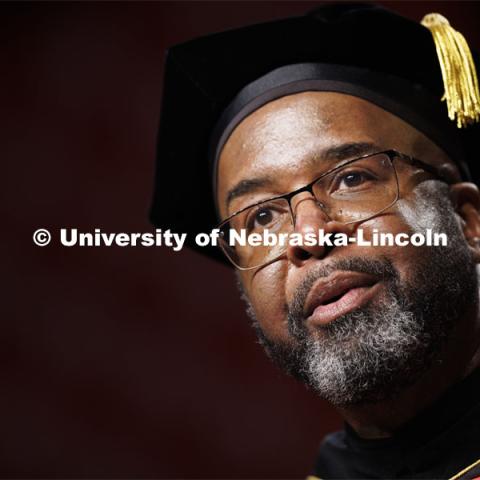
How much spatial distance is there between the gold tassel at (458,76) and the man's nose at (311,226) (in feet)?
1.04

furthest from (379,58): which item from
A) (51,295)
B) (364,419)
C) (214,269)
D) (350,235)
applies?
(51,295)

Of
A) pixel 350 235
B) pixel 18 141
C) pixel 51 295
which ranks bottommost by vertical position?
pixel 350 235

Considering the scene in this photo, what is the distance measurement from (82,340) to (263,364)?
25.5 inches

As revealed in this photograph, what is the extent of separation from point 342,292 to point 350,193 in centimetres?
20

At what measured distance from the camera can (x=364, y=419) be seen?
125cm

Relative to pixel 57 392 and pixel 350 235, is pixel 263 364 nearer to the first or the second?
pixel 57 392

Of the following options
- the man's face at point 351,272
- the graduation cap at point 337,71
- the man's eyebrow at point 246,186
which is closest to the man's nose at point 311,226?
the man's face at point 351,272

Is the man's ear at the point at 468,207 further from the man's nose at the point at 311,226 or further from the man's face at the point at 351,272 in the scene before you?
the man's nose at the point at 311,226

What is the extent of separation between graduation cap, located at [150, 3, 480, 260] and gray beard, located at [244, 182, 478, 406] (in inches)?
11.1

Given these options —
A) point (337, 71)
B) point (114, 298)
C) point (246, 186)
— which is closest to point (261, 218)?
point (246, 186)

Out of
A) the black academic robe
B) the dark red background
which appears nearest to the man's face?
the black academic robe

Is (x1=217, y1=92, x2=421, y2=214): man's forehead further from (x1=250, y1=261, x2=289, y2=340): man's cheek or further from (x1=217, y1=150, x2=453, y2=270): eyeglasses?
(x1=250, y1=261, x2=289, y2=340): man's cheek

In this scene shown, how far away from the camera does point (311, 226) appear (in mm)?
1152

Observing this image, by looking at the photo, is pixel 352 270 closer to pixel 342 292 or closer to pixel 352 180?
pixel 342 292
